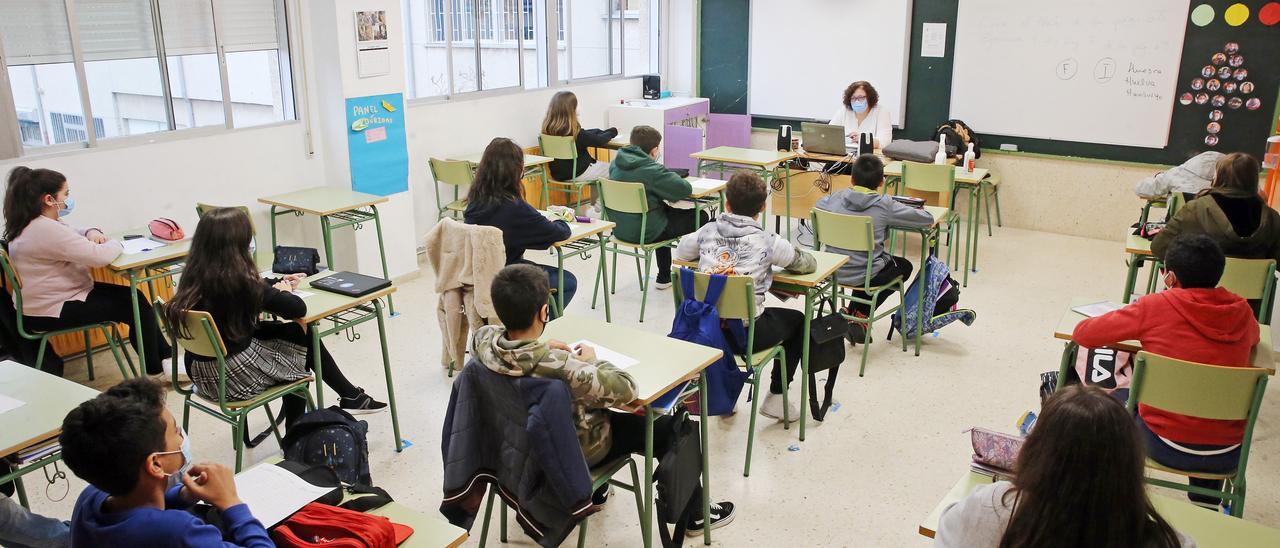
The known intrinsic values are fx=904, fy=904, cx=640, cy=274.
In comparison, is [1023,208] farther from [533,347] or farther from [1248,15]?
[533,347]

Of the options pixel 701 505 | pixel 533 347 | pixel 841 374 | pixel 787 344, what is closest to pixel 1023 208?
pixel 841 374

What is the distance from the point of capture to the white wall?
21.9ft

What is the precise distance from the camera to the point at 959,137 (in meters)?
7.41

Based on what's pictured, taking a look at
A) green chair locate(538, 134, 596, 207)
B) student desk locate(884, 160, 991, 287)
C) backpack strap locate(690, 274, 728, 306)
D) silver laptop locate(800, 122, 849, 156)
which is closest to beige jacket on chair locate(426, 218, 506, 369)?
backpack strap locate(690, 274, 728, 306)

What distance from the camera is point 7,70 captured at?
14.7 feet

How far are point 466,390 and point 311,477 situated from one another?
0.50 m

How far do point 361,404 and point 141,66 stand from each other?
2.59 m

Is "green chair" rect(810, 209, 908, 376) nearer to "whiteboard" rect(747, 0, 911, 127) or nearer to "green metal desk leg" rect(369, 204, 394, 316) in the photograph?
"green metal desk leg" rect(369, 204, 394, 316)

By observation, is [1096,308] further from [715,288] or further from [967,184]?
[967,184]

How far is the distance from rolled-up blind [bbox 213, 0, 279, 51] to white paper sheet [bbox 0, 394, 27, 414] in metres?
3.34

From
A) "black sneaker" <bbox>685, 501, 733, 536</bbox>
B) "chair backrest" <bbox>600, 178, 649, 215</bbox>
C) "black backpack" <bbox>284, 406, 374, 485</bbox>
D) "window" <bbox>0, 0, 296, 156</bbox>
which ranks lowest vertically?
"black sneaker" <bbox>685, 501, 733, 536</bbox>

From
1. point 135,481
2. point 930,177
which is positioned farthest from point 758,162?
point 135,481

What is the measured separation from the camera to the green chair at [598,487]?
275 cm

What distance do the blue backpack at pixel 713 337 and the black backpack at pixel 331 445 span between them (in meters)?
1.28
